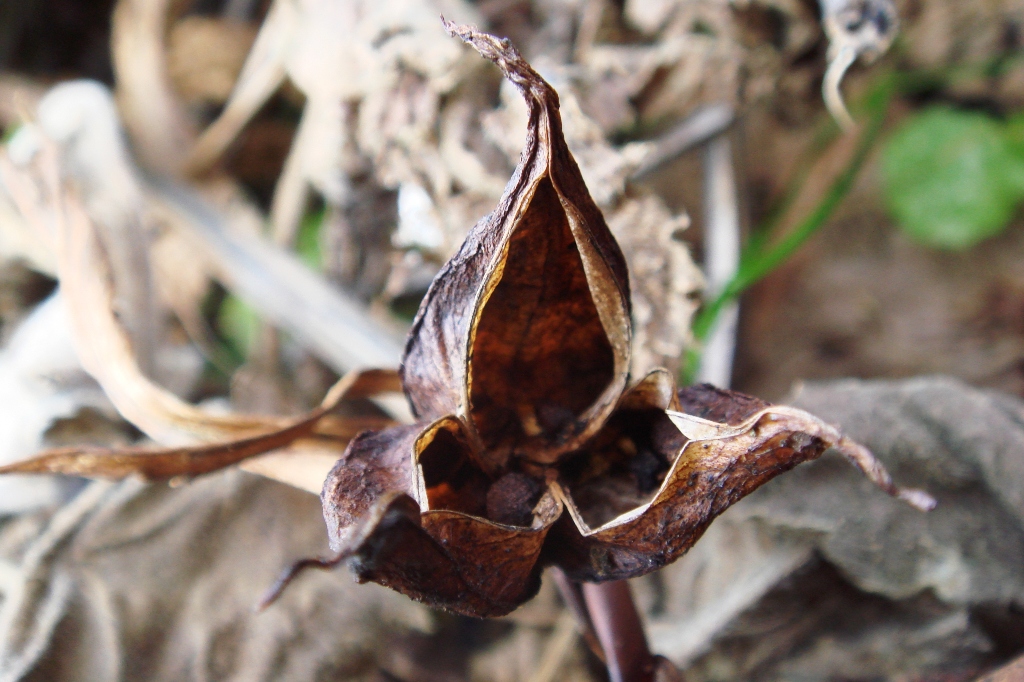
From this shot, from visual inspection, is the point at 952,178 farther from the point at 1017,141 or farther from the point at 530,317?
the point at 530,317

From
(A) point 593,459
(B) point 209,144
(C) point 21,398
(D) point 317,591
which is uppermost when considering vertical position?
(B) point 209,144

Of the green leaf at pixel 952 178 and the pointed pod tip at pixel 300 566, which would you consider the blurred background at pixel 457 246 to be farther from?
the pointed pod tip at pixel 300 566

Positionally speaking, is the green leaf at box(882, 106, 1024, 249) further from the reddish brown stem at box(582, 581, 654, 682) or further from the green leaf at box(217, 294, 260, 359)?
the green leaf at box(217, 294, 260, 359)

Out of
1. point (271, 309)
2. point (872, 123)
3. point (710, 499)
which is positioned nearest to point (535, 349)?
point (710, 499)

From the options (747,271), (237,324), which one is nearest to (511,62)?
(747,271)

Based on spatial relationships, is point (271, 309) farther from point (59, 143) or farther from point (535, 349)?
point (535, 349)
